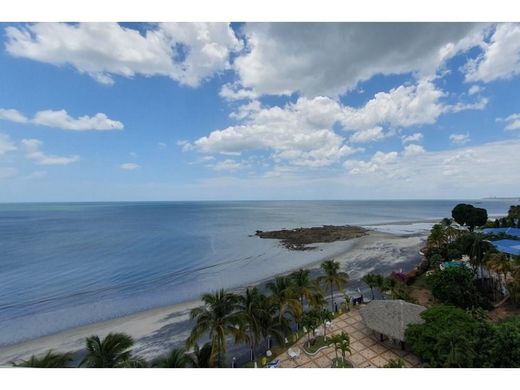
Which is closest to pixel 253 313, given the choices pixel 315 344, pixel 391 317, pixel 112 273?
pixel 315 344

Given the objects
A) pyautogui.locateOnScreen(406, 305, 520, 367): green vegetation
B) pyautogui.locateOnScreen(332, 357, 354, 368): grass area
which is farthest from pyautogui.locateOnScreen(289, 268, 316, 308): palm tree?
pyautogui.locateOnScreen(406, 305, 520, 367): green vegetation

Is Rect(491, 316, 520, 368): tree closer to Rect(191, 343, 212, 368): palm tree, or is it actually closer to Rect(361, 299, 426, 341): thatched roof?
Rect(361, 299, 426, 341): thatched roof

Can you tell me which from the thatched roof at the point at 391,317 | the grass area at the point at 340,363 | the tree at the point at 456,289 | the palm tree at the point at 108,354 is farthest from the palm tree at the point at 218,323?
the tree at the point at 456,289

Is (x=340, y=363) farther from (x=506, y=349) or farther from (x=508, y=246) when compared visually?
(x=508, y=246)

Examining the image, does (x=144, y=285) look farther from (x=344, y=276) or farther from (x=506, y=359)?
(x=506, y=359)

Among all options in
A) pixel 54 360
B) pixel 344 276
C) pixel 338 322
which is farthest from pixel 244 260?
pixel 54 360

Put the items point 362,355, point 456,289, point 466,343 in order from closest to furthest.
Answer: point 466,343
point 362,355
point 456,289
